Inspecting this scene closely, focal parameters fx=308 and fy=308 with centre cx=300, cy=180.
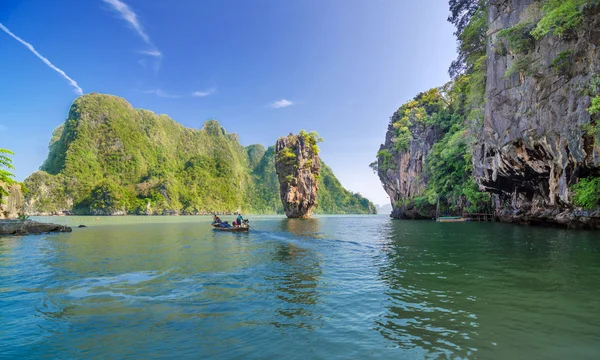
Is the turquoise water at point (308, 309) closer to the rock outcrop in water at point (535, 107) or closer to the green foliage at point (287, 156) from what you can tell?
the rock outcrop in water at point (535, 107)

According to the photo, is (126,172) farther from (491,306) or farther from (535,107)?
(491,306)

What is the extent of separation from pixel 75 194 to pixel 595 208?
144076 millimetres

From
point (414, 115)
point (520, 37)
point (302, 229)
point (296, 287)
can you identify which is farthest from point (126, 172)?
point (296, 287)

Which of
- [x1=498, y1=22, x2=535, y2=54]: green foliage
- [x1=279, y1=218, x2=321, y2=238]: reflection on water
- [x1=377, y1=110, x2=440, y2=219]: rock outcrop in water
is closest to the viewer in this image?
[x1=498, y1=22, x2=535, y2=54]: green foliage

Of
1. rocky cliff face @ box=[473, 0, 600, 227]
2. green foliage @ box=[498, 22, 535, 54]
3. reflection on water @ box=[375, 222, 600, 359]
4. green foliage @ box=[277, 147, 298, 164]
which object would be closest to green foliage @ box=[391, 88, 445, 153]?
green foliage @ box=[277, 147, 298, 164]

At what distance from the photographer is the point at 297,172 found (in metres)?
74.4

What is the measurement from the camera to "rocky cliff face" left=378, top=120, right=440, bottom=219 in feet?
187

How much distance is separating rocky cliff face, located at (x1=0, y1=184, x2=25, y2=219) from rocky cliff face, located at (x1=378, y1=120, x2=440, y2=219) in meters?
61.1

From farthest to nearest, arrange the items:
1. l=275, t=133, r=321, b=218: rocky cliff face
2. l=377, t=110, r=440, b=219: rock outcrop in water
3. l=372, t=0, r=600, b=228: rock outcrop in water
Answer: l=275, t=133, r=321, b=218: rocky cliff face
l=377, t=110, r=440, b=219: rock outcrop in water
l=372, t=0, r=600, b=228: rock outcrop in water

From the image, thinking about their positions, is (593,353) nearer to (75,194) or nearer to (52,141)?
(75,194)

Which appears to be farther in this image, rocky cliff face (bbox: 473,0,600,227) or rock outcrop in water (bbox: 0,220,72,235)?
rock outcrop in water (bbox: 0,220,72,235)

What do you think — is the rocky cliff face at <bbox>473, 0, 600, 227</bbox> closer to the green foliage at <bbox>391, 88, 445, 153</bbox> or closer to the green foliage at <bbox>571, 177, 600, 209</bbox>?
the green foliage at <bbox>571, 177, 600, 209</bbox>

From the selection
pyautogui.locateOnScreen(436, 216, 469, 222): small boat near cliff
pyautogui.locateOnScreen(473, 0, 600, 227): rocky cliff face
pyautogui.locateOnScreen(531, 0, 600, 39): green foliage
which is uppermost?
pyautogui.locateOnScreen(531, 0, 600, 39): green foliage

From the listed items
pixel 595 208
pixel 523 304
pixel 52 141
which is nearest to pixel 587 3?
pixel 595 208
